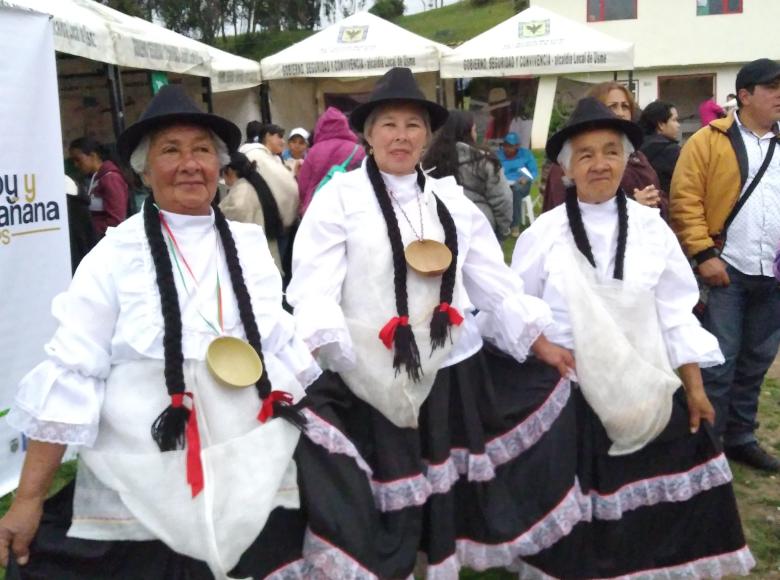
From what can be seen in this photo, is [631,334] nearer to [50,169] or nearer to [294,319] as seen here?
[294,319]

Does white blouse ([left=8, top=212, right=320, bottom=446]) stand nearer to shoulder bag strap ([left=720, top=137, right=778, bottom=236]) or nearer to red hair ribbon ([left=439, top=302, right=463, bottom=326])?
red hair ribbon ([left=439, top=302, right=463, bottom=326])

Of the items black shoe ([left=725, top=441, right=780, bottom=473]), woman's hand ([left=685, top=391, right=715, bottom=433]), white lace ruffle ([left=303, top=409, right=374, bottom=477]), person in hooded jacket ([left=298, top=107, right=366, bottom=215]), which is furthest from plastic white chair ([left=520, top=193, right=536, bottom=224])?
white lace ruffle ([left=303, top=409, right=374, bottom=477])

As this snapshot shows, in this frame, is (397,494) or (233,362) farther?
(397,494)

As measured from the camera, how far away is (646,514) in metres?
3.11

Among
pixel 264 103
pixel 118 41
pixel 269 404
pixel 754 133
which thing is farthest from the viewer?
pixel 264 103

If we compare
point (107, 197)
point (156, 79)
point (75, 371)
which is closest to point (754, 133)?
point (75, 371)

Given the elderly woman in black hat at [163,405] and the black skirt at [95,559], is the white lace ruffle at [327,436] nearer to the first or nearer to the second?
the elderly woman in black hat at [163,405]

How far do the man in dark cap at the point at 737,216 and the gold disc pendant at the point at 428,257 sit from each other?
5.80 ft

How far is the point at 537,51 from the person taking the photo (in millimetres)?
11109

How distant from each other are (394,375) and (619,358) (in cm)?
Result: 82

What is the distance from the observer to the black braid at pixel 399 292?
273 cm

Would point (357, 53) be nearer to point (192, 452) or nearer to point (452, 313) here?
point (452, 313)

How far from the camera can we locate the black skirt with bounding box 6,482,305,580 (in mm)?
2188

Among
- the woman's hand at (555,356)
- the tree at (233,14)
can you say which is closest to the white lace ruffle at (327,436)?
the woman's hand at (555,356)
